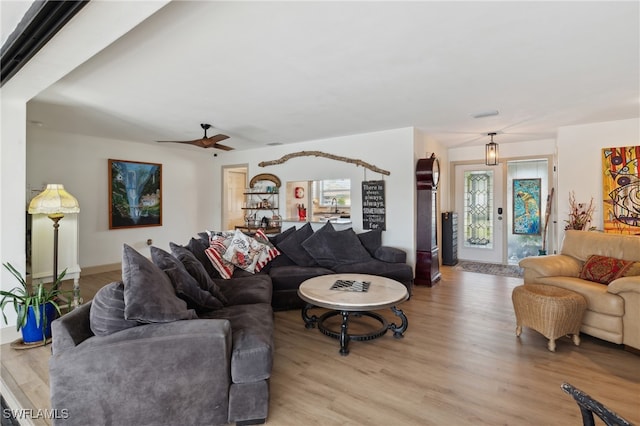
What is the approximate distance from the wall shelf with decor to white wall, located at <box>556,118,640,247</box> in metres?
4.82

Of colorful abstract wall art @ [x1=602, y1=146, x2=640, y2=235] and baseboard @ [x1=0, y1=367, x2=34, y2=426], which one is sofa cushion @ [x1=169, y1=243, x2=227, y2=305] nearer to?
baseboard @ [x1=0, y1=367, x2=34, y2=426]

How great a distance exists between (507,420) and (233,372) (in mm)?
1653

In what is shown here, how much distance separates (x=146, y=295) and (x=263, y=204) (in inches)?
194

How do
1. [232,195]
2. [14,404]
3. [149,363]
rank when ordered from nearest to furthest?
[149,363] < [14,404] < [232,195]

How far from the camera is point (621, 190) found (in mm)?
4172

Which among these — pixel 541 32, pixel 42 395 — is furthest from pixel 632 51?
pixel 42 395

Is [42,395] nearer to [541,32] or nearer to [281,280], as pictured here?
[281,280]

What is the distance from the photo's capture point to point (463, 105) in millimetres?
3656

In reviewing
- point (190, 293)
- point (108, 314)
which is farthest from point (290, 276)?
point (108, 314)

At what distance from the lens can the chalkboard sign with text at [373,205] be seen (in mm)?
5117

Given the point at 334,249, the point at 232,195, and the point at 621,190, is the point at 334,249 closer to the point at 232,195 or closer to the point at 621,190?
the point at 621,190

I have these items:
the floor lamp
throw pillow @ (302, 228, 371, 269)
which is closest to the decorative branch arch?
throw pillow @ (302, 228, 371, 269)

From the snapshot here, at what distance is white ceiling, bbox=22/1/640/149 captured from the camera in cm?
192

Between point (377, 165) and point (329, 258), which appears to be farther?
point (377, 165)
